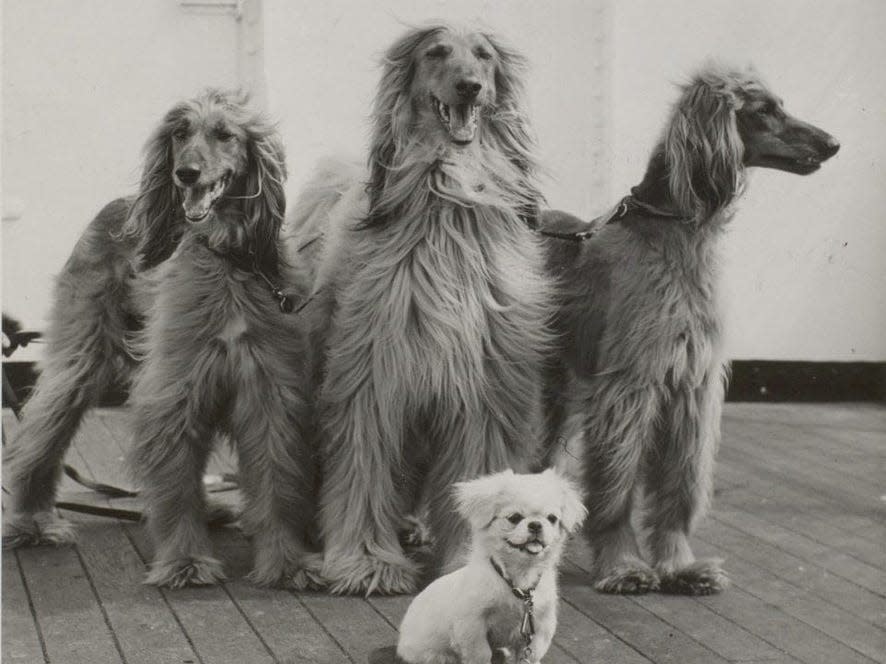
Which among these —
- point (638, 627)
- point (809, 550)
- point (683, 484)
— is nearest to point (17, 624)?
point (638, 627)

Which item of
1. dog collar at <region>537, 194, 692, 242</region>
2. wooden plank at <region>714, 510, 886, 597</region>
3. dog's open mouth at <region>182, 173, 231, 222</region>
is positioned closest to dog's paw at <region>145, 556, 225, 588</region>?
dog's open mouth at <region>182, 173, 231, 222</region>

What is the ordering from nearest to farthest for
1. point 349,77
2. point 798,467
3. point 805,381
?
point 798,467
point 349,77
point 805,381

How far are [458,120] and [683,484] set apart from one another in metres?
1.06

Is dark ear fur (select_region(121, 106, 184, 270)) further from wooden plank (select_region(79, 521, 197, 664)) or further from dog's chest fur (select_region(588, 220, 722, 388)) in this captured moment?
dog's chest fur (select_region(588, 220, 722, 388))

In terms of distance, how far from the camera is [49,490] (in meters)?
3.87

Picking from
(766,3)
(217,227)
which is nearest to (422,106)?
(217,227)

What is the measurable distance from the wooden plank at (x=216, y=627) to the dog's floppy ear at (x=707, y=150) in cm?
141

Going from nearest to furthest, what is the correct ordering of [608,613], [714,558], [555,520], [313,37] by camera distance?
[555,520], [608,613], [714,558], [313,37]

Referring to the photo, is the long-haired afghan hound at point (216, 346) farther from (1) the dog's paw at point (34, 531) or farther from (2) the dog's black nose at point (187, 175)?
(1) the dog's paw at point (34, 531)

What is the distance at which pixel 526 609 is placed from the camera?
2617mm

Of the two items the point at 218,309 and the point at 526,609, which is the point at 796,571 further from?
the point at 218,309

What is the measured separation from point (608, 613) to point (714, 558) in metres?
0.43

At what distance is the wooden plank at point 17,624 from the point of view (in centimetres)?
296

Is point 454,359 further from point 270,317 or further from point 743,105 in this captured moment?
point 743,105
